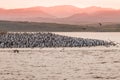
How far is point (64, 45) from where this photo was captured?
58.6 metres

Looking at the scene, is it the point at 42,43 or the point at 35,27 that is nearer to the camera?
the point at 42,43

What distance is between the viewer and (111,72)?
3047 centimetres

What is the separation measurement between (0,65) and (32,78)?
804 cm

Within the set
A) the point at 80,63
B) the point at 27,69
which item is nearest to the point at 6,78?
the point at 27,69

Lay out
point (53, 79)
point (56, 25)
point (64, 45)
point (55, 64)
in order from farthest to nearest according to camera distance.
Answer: point (56, 25) → point (64, 45) → point (55, 64) → point (53, 79)

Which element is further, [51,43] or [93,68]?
[51,43]

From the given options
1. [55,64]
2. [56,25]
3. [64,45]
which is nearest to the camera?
[55,64]

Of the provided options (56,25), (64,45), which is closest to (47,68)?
(64,45)

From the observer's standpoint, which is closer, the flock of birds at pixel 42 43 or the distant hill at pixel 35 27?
the flock of birds at pixel 42 43

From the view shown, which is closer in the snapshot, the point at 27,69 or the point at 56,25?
the point at 27,69

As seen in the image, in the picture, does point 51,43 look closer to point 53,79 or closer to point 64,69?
point 64,69

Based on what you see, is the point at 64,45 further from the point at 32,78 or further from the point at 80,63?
the point at 32,78

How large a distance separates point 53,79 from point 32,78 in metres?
1.42

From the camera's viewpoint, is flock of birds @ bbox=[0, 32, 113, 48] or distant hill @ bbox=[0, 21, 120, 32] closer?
flock of birds @ bbox=[0, 32, 113, 48]
